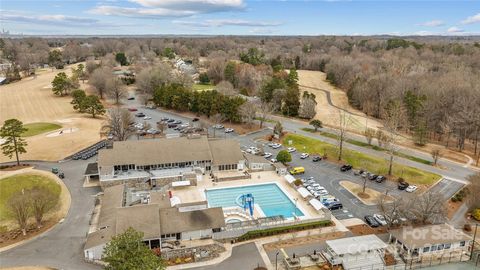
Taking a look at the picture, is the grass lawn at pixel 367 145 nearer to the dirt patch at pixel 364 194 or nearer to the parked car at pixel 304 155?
the parked car at pixel 304 155

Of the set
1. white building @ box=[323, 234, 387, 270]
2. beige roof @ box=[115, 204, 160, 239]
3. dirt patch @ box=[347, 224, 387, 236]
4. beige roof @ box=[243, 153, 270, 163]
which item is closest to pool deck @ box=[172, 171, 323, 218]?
beige roof @ box=[243, 153, 270, 163]

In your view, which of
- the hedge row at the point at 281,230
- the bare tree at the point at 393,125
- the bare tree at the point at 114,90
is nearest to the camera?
the hedge row at the point at 281,230

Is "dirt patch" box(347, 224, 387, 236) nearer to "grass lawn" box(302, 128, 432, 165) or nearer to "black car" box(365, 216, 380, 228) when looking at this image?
"black car" box(365, 216, 380, 228)

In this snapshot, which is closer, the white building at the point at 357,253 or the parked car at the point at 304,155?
the white building at the point at 357,253

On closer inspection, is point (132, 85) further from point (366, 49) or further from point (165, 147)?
point (366, 49)

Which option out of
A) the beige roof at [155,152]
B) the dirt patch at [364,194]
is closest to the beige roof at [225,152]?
the beige roof at [155,152]

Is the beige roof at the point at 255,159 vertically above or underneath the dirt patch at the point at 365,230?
above

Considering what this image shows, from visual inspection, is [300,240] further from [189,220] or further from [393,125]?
[393,125]

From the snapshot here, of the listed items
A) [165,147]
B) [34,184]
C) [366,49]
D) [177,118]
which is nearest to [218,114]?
[177,118]
